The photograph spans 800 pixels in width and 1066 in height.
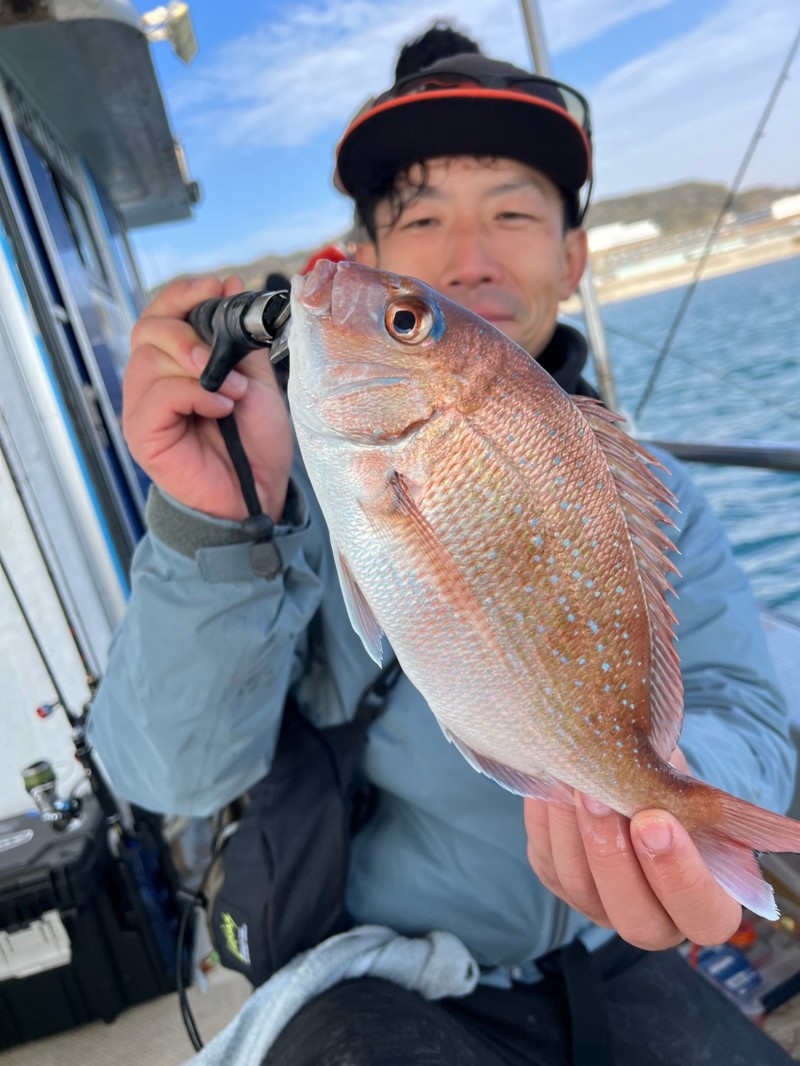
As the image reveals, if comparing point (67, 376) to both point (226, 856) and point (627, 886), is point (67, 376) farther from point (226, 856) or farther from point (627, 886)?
point (627, 886)

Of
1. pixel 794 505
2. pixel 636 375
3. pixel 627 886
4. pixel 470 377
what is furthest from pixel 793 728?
pixel 636 375

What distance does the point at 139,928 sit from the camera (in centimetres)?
213

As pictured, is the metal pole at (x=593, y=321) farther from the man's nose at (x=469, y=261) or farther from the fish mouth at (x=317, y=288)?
the fish mouth at (x=317, y=288)

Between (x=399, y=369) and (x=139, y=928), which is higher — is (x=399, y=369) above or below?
above

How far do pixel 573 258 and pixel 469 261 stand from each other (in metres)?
0.57

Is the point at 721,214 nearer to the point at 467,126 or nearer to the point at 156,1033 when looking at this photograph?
the point at 467,126

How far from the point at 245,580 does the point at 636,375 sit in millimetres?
24498

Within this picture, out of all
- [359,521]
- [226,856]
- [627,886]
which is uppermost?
[359,521]

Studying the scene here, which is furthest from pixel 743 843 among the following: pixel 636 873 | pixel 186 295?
pixel 186 295

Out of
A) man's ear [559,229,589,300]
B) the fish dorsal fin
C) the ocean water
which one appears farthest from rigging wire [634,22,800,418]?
the fish dorsal fin

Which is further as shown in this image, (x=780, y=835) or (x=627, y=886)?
(x=627, y=886)

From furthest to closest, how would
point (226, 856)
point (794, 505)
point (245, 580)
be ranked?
1. point (794, 505)
2. point (226, 856)
3. point (245, 580)

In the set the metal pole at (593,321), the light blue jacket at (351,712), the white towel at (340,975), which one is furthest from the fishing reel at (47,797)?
the metal pole at (593,321)

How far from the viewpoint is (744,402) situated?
14.2 metres
